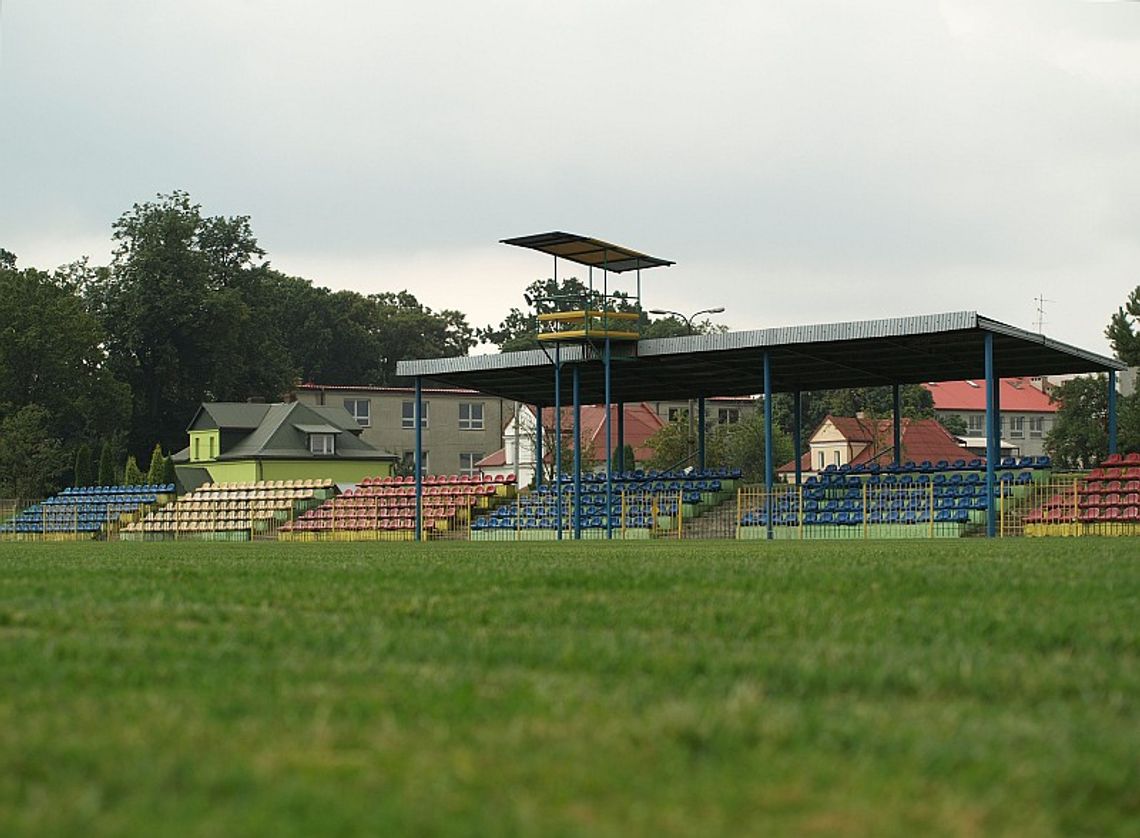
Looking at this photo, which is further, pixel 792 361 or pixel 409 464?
pixel 409 464

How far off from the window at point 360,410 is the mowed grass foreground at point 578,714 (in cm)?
8430

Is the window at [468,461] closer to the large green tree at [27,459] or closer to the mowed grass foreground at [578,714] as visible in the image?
the large green tree at [27,459]

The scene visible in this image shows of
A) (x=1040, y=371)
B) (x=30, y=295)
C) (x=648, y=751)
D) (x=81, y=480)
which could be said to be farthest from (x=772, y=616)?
(x=30, y=295)

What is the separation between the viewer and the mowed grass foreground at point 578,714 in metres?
3.92

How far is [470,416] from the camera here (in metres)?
96.6

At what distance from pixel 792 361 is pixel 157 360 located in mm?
51920

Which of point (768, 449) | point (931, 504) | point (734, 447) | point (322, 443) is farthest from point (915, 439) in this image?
point (931, 504)

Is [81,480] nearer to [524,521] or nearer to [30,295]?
[30,295]

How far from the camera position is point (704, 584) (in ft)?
34.1

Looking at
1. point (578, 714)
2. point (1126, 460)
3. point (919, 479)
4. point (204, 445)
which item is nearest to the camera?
point (578, 714)

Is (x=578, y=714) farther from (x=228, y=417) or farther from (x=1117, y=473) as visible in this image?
(x=228, y=417)

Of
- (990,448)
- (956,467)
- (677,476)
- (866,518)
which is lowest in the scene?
(866,518)

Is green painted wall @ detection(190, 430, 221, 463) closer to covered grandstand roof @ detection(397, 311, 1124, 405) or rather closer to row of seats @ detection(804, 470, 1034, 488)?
covered grandstand roof @ detection(397, 311, 1124, 405)

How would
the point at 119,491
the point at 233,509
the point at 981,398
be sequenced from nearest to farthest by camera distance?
the point at 233,509
the point at 119,491
the point at 981,398
